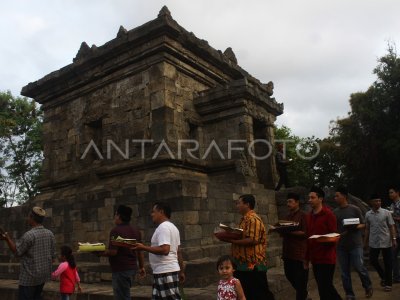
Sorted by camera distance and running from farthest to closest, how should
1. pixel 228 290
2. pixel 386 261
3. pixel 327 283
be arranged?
pixel 386 261
pixel 327 283
pixel 228 290

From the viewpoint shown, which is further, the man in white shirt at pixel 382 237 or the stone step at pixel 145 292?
the man in white shirt at pixel 382 237

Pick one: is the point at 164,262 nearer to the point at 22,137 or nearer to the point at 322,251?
the point at 322,251

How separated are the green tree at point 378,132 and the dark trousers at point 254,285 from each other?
17364 mm

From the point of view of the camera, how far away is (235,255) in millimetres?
4180

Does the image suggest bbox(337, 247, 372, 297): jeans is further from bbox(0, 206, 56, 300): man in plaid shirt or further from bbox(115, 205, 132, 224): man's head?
bbox(0, 206, 56, 300): man in plaid shirt

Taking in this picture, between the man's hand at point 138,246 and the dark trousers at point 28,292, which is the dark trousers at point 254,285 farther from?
the dark trousers at point 28,292

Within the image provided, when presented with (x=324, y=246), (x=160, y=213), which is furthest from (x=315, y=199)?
(x=160, y=213)

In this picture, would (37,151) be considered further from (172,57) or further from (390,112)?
(390,112)

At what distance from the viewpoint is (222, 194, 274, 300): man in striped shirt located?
404 cm

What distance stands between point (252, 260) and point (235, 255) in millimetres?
201

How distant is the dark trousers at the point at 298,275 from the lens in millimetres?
4773

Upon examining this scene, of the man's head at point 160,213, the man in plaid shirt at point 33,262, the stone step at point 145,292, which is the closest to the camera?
the man's head at point 160,213

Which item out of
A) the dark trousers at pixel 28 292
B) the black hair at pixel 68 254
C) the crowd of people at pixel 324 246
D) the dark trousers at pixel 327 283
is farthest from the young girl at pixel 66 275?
the dark trousers at pixel 327 283

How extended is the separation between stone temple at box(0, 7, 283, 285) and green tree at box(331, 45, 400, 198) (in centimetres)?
984
